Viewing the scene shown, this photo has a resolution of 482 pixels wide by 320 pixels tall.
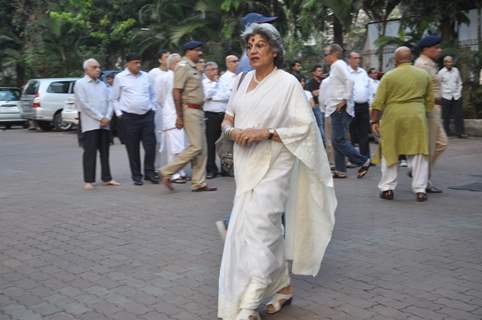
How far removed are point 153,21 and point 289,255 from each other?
76.4 ft

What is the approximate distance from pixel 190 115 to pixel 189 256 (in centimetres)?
364

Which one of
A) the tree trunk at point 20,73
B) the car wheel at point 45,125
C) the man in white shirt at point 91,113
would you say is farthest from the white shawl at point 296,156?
the tree trunk at point 20,73

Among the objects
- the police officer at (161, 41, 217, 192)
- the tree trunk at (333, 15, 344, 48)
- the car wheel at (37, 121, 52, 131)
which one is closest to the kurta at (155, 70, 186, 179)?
the police officer at (161, 41, 217, 192)

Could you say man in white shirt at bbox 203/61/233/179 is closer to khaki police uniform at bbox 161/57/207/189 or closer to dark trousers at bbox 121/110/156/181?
dark trousers at bbox 121/110/156/181

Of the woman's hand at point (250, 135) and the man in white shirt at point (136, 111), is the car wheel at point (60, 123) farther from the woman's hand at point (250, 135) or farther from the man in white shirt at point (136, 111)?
the woman's hand at point (250, 135)

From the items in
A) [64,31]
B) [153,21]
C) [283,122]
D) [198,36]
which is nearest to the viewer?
[283,122]

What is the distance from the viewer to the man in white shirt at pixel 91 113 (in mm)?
9570

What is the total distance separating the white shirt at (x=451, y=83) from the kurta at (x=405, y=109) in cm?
760

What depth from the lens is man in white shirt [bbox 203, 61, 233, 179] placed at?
10.4 m

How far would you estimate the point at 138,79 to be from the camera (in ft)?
32.9

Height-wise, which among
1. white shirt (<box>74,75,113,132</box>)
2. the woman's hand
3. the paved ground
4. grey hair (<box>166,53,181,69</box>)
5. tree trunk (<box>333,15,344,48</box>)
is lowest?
the paved ground

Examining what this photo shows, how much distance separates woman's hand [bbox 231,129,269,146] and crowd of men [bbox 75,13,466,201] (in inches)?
163

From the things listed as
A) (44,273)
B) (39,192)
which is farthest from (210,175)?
(44,273)

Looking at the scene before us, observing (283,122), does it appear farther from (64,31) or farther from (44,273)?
(64,31)
